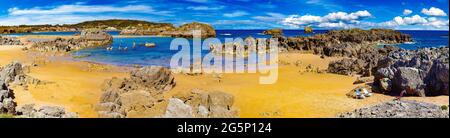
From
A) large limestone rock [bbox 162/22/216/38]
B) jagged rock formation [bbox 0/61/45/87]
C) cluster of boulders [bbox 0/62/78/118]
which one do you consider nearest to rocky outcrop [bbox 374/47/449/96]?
cluster of boulders [bbox 0/62/78/118]

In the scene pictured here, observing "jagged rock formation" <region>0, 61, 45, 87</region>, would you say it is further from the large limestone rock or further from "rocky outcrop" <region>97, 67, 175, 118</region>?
the large limestone rock

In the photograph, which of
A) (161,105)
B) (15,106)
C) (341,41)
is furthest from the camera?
(341,41)

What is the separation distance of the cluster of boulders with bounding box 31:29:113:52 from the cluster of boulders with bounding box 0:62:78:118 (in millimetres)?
31147

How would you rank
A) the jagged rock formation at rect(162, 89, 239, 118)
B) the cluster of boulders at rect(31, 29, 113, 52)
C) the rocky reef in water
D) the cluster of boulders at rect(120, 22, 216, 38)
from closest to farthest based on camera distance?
the rocky reef in water
the jagged rock formation at rect(162, 89, 239, 118)
the cluster of boulders at rect(31, 29, 113, 52)
the cluster of boulders at rect(120, 22, 216, 38)

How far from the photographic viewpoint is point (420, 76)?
50.4 feet

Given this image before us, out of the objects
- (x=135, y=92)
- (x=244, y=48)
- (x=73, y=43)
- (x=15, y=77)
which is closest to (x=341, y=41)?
(x=244, y=48)

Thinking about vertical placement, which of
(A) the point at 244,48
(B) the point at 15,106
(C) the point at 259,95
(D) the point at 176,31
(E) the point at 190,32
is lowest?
(C) the point at 259,95

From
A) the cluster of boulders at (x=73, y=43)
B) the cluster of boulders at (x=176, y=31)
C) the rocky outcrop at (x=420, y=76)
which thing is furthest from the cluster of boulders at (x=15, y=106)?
the cluster of boulders at (x=176, y=31)

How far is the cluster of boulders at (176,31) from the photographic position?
10822 cm

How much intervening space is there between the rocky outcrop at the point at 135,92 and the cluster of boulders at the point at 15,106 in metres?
1.53

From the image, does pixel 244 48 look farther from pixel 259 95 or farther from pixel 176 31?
pixel 176 31

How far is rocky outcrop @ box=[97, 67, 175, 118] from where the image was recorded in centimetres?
1391

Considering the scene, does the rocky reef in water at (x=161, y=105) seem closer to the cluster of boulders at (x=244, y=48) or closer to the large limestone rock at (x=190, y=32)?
the cluster of boulders at (x=244, y=48)

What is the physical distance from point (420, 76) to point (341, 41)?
42.8 meters
